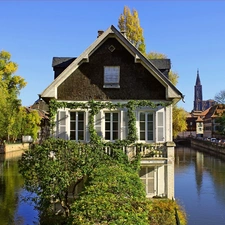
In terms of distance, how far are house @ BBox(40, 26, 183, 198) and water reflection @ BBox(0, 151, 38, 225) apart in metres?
5.52

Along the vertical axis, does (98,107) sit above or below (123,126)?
above

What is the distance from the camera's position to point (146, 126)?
2025cm

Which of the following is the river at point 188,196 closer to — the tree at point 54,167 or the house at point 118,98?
the house at point 118,98

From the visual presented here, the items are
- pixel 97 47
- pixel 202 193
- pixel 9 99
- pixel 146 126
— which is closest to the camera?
pixel 97 47

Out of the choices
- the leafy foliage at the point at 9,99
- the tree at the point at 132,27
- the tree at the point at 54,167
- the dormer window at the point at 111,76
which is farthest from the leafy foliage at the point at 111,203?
the leafy foliage at the point at 9,99

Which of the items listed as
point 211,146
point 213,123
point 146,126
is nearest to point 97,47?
point 146,126

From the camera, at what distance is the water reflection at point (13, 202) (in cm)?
2098

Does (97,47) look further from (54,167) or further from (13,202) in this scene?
(13,202)

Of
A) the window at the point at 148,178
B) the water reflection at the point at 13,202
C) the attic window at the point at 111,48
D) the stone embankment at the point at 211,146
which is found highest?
the attic window at the point at 111,48

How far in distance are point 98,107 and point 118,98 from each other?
48.1 inches

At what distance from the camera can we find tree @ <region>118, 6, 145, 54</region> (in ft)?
120

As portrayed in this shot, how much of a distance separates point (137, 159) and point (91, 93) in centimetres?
437

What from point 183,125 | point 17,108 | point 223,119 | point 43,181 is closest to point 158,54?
point 183,125

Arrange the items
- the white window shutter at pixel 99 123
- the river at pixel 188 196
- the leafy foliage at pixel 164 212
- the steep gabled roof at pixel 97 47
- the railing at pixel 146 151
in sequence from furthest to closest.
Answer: the river at pixel 188 196
the white window shutter at pixel 99 123
the steep gabled roof at pixel 97 47
the railing at pixel 146 151
the leafy foliage at pixel 164 212
